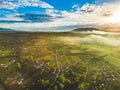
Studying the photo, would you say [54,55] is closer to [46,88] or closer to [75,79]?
[75,79]

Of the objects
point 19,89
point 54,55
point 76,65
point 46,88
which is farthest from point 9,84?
point 54,55

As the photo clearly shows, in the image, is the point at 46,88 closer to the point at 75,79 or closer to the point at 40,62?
the point at 75,79

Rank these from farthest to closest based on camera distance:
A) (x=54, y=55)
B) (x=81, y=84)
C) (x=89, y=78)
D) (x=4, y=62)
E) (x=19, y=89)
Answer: (x=54, y=55) < (x=4, y=62) < (x=89, y=78) < (x=81, y=84) < (x=19, y=89)

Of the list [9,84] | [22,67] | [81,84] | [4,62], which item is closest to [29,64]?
[22,67]

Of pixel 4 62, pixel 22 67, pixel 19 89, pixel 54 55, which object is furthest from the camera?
pixel 54 55

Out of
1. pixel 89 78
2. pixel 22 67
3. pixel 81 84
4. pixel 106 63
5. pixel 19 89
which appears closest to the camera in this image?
pixel 19 89

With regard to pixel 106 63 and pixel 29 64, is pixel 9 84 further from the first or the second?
pixel 106 63

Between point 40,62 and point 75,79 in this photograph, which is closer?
point 75,79

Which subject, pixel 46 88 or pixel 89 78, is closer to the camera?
pixel 46 88

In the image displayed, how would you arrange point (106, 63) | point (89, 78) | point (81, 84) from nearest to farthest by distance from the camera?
point (81, 84), point (89, 78), point (106, 63)
